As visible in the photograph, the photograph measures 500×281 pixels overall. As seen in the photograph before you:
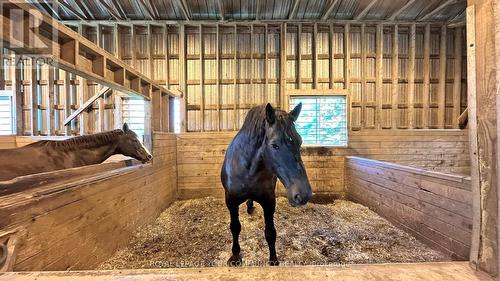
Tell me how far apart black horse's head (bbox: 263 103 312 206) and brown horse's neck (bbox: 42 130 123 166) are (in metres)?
2.26

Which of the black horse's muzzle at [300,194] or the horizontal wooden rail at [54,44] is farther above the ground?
the horizontal wooden rail at [54,44]

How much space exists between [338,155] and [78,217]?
181 inches

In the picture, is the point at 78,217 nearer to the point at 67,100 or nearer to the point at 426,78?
the point at 67,100

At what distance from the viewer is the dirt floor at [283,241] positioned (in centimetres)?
228

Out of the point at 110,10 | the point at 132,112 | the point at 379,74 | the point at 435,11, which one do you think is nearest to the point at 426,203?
the point at 379,74

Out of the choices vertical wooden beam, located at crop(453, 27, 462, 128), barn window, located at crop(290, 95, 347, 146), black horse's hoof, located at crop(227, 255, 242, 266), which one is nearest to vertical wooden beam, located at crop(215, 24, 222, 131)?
barn window, located at crop(290, 95, 347, 146)

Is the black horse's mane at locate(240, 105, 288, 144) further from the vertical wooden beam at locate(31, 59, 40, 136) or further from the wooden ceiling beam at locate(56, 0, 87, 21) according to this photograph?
the vertical wooden beam at locate(31, 59, 40, 136)

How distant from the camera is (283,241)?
8.84ft

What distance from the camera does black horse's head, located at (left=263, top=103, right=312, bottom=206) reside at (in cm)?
137

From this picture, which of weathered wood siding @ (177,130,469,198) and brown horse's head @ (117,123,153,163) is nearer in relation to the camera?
brown horse's head @ (117,123,153,163)

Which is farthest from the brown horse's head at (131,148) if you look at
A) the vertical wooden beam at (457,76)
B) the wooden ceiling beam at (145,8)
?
the vertical wooden beam at (457,76)

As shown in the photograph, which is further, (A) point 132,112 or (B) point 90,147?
(A) point 132,112

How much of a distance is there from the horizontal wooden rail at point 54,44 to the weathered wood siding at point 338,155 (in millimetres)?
2451

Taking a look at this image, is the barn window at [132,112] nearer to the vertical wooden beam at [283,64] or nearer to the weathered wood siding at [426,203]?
the vertical wooden beam at [283,64]
